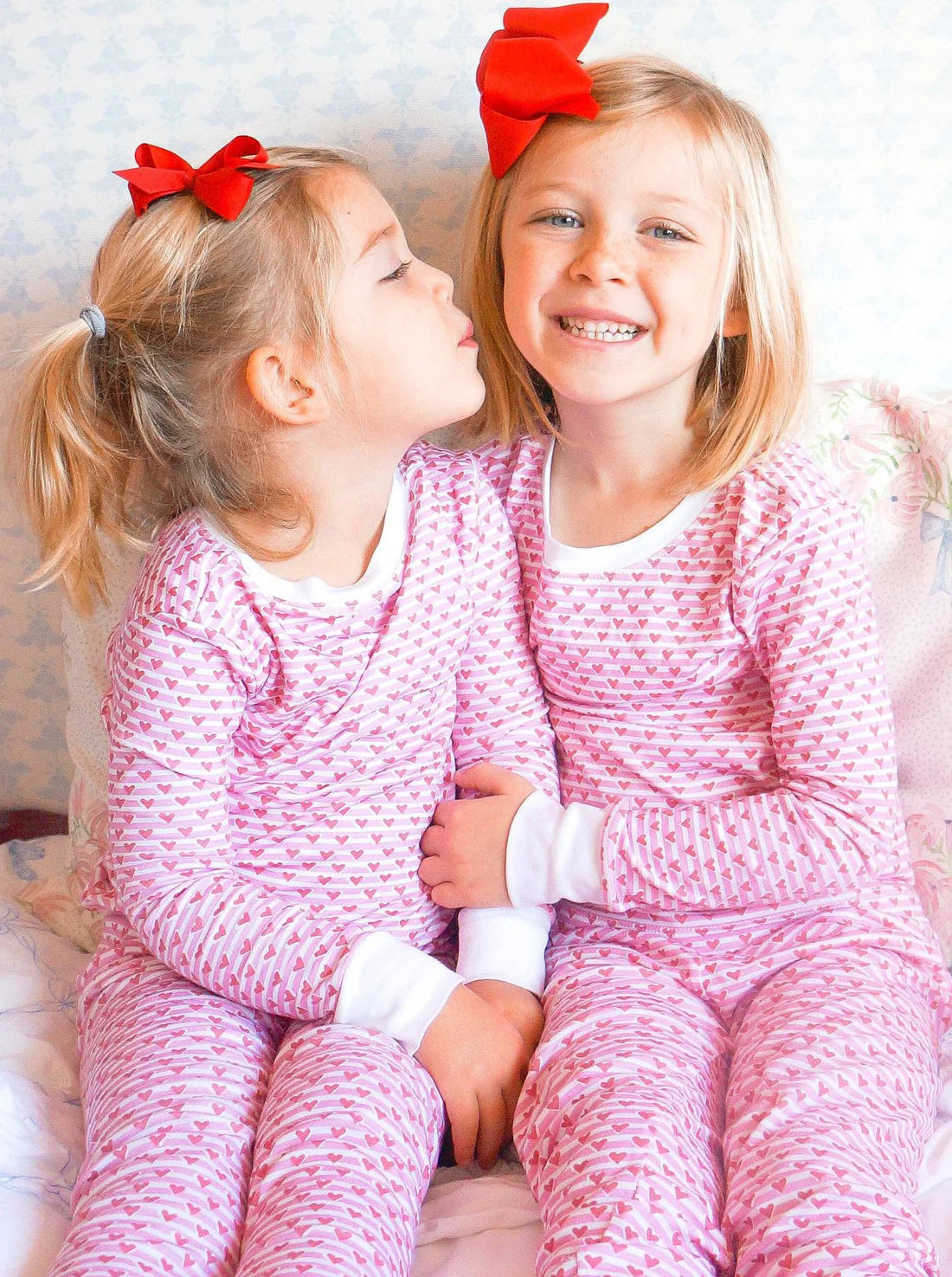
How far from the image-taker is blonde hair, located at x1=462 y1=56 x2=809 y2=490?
111 centimetres

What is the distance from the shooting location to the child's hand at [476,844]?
114 cm

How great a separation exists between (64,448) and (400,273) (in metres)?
0.35

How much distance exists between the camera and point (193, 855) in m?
1.07

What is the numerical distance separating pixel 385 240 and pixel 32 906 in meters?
0.84

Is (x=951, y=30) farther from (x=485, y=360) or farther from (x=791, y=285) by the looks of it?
(x=485, y=360)

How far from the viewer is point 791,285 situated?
1.18 metres

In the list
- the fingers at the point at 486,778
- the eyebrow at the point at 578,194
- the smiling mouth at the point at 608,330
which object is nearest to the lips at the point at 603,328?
the smiling mouth at the point at 608,330

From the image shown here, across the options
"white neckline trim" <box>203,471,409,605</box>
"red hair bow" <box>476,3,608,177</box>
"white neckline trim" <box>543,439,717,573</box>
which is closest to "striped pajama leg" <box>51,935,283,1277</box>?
"white neckline trim" <box>203,471,409,605</box>

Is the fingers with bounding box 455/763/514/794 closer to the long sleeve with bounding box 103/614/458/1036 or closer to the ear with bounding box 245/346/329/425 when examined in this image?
the long sleeve with bounding box 103/614/458/1036

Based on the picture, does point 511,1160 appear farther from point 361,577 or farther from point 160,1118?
point 361,577

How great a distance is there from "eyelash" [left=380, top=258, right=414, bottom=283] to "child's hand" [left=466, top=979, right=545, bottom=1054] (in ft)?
2.13

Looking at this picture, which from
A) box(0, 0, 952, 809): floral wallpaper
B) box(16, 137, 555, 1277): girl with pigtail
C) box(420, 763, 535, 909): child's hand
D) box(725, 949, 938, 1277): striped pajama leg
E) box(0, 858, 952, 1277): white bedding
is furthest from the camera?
box(0, 0, 952, 809): floral wallpaper

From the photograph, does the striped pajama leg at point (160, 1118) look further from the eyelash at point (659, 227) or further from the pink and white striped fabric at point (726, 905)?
the eyelash at point (659, 227)

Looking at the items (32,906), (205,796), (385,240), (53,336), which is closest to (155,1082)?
(205,796)
